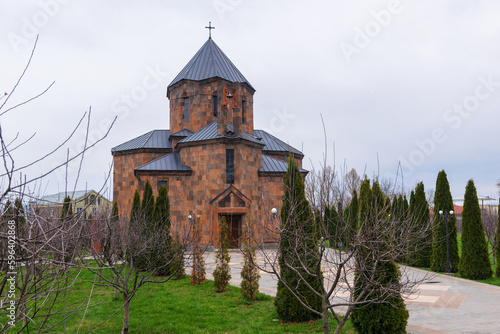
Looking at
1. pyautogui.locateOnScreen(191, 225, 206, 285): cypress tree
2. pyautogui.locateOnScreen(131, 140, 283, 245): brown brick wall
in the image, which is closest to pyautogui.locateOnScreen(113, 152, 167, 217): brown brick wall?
pyautogui.locateOnScreen(131, 140, 283, 245): brown brick wall

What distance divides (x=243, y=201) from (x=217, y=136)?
4901 mm

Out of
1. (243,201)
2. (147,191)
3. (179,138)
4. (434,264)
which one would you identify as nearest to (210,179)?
(243,201)

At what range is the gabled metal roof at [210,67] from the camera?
31.2 m

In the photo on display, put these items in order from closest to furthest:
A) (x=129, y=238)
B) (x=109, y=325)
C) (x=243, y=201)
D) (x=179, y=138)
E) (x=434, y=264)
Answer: (x=109, y=325) < (x=129, y=238) < (x=434, y=264) < (x=243, y=201) < (x=179, y=138)

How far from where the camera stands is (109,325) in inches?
367

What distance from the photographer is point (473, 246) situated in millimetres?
16656

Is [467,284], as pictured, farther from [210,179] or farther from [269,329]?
[210,179]

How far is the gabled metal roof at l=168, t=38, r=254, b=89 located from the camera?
31203mm

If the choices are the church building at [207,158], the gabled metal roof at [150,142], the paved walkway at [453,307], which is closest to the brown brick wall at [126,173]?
the church building at [207,158]

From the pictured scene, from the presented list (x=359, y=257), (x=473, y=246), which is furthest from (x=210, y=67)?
(x=359, y=257)

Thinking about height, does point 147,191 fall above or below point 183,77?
below

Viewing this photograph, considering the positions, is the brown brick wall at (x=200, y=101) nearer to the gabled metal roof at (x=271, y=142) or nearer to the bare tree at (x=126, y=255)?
the gabled metal roof at (x=271, y=142)

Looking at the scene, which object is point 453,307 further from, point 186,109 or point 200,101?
point 186,109

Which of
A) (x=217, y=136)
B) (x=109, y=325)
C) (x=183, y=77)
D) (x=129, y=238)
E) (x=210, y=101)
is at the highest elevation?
(x=183, y=77)
